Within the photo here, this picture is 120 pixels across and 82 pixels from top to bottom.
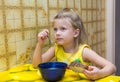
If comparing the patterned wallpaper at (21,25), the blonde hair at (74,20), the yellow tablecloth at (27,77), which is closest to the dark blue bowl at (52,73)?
the yellow tablecloth at (27,77)

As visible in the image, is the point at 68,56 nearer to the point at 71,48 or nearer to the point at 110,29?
the point at 71,48

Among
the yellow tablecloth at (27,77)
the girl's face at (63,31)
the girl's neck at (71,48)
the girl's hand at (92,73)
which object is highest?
the girl's face at (63,31)

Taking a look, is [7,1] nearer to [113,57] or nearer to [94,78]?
[94,78]

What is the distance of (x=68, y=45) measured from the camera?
1086 millimetres

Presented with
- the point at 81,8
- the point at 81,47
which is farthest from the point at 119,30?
the point at 81,47

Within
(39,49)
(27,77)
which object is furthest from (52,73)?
(39,49)

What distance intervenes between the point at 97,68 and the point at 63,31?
0.87ft

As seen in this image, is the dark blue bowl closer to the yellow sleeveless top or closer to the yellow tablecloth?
the yellow tablecloth

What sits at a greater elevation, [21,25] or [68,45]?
[21,25]

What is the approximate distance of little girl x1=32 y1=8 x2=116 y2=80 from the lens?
3.31 ft

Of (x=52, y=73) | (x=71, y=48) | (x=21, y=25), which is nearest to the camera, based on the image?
(x=52, y=73)

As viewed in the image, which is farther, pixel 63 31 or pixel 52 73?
pixel 63 31

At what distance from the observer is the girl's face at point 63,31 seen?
1.01m

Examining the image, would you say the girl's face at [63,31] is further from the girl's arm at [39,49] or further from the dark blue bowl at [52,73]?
the dark blue bowl at [52,73]
